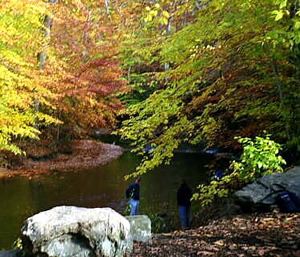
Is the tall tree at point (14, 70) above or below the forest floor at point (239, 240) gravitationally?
above

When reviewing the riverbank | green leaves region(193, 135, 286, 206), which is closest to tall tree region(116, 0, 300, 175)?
green leaves region(193, 135, 286, 206)

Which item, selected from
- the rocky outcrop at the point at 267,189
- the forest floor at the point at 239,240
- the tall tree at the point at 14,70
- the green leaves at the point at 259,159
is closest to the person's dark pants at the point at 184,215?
the green leaves at the point at 259,159

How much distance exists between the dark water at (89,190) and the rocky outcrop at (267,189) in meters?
4.55

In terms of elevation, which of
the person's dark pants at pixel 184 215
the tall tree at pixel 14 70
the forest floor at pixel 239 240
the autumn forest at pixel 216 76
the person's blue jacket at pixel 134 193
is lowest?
the forest floor at pixel 239 240

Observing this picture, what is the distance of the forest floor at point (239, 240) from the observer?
421 centimetres

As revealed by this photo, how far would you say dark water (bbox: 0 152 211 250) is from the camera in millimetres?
10461

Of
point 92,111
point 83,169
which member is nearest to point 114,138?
point 92,111

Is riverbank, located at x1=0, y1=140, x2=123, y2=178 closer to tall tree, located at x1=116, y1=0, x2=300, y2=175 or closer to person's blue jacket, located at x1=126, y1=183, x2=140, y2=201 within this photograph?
person's blue jacket, located at x1=126, y1=183, x2=140, y2=201

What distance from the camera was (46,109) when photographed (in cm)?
2025

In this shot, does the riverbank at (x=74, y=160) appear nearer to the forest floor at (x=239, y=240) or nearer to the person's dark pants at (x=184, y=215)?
the person's dark pants at (x=184, y=215)

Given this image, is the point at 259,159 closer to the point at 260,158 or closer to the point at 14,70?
the point at 260,158

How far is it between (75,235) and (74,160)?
15215mm

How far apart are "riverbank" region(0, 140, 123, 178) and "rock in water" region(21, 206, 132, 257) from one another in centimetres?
1186

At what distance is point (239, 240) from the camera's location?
15.1ft
